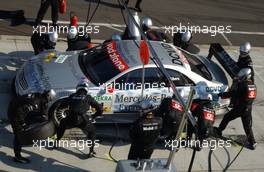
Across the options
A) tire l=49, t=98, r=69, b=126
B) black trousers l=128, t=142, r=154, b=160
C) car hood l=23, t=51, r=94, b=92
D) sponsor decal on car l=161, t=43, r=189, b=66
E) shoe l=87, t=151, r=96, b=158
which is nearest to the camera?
black trousers l=128, t=142, r=154, b=160

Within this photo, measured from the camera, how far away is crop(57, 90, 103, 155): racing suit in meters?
9.17

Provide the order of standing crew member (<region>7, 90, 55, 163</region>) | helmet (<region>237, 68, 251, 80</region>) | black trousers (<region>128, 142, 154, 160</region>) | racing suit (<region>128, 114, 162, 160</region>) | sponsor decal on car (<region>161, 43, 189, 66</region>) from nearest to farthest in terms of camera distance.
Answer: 1. racing suit (<region>128, 114, 162, 160</region>)
2. black trousers (<region>128, 142, 154, 160</region>)
3. standing crew member (<region>7, 90, 55, 163</region>)
4. helmet (<region>237, 68, 251, 80</region>)
5. sponsor decal on car (<region>161, 43, 189, 66</region>)

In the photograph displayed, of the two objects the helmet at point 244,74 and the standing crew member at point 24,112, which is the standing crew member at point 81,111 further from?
the helmet at point 244,74

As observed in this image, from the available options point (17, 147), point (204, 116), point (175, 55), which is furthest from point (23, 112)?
point (175, 55)

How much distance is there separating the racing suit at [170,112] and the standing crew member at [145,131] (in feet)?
3.27

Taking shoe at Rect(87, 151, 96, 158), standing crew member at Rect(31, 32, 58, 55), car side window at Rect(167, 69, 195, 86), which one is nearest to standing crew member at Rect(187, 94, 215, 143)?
car side window at Rect(167, 69, 195, 86)

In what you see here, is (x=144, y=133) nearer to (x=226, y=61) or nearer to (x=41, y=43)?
(x=226, y=61)

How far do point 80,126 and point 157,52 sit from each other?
101 inches

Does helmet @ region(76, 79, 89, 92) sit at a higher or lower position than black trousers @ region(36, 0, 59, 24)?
lower

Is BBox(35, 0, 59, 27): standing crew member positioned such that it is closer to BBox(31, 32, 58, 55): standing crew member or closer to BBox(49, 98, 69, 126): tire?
BBox(31, 32, 58, 55): standing crew member

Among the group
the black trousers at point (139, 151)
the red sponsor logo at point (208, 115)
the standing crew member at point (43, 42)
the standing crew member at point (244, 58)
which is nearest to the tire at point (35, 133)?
the black trousers at point (139, 151)

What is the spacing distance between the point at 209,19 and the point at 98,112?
363 inches

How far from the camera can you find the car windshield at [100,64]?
1030 cm

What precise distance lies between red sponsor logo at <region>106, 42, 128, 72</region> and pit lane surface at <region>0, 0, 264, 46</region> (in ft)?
13.2
